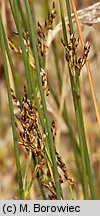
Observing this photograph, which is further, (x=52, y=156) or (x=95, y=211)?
(x=95, y=211)

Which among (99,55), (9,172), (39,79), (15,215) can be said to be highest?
(99,55)

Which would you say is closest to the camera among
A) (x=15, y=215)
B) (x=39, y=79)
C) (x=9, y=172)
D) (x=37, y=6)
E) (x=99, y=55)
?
(x=39, y=79)

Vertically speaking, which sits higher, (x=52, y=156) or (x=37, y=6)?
(x=37, y=6)

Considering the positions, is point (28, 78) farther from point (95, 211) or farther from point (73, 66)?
point (95, 211)

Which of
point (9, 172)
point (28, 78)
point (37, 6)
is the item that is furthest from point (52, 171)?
point (37, 6)

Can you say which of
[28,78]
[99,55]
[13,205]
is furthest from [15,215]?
[99,55]

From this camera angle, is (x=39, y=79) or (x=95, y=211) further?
(x=95, y=211)

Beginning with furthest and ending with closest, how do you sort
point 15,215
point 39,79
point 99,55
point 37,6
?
1. point 37,6
2. point 99,55
3. point 15,215
4. point 39,79

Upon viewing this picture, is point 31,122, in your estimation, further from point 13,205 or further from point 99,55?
point 99,55

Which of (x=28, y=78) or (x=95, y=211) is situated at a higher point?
(x=28, y=78)
